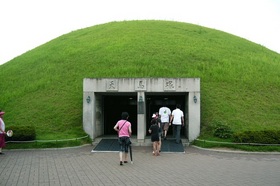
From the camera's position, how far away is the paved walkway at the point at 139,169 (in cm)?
844

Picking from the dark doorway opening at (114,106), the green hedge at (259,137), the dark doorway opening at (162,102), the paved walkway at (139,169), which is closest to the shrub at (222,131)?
the green hedge at (259,137)

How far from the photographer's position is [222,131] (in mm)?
16406

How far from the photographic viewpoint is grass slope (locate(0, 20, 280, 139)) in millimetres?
19188

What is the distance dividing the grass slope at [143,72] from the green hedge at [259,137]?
2600 mm

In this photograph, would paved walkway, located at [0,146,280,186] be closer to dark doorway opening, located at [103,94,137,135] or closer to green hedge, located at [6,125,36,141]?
green hedge, located at [6,125,36,141]

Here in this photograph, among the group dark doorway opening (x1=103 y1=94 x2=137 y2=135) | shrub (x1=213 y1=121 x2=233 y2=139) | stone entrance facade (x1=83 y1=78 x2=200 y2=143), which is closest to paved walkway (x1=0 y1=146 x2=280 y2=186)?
shrub (x1=213 y1=121 x2=233 y2=139)

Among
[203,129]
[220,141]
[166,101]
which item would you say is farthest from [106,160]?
[166,101]

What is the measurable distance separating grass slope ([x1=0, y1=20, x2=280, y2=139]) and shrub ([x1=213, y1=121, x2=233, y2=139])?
1.16 meters

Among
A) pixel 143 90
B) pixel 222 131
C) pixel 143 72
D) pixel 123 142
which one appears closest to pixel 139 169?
Result: pixel 123 142

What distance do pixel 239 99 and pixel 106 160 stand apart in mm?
12380

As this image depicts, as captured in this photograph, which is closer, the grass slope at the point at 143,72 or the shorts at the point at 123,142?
the shorts at the point at 123,142

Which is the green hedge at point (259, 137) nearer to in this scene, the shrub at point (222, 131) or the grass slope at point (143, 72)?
the shrub at point (222, 131)

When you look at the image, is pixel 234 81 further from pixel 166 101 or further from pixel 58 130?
pixel 58 130

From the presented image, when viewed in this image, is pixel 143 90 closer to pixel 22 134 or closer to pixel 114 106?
pixel 114 106
